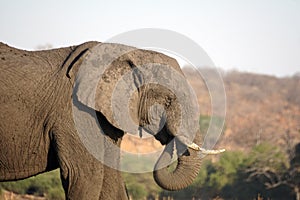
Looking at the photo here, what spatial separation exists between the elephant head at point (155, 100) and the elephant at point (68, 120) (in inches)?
0.5

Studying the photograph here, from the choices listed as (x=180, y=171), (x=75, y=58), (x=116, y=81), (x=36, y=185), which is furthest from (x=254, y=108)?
(x=75, y=58)

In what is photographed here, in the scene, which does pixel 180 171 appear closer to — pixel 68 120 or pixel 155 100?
pixel 155 100

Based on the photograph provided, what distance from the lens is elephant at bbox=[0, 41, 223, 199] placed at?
22.3 ft

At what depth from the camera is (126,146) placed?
3281cm

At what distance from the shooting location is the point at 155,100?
7.31 metres

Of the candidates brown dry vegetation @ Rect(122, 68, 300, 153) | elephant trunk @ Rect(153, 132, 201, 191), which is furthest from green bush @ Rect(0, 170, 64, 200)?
brown dry vegetation @ Rect(122, 68, 300, 153)

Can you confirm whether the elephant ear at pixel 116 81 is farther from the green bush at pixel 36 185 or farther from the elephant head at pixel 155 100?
the green bush at pixel 36 185

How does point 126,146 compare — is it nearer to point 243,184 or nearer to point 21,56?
point 243,184

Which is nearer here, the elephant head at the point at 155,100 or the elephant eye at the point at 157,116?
the elephant head at the point at 155,100

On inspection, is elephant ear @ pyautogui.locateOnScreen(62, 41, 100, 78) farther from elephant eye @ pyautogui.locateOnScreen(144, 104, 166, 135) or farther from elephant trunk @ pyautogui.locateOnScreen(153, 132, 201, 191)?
elephant trunk @ pyautogui.locateOnScreen(153, 132, 201, 191)

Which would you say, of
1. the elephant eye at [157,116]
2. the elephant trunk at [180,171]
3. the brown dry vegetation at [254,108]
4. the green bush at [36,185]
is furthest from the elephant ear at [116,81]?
the brown dry vegetation at [254,108]

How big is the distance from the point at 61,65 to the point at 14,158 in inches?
47.1

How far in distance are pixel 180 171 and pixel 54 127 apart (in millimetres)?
1606

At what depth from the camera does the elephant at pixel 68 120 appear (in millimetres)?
6805
